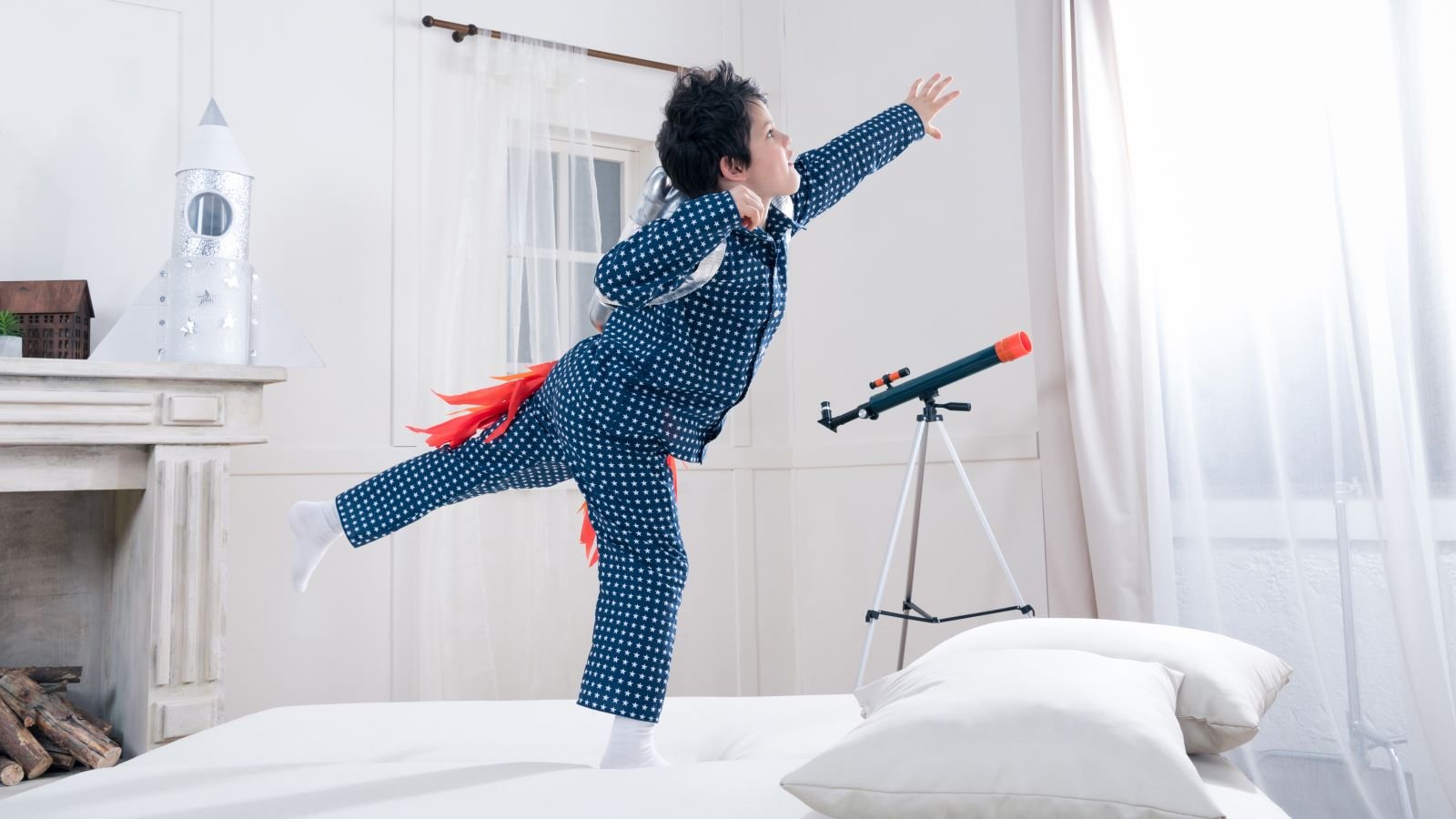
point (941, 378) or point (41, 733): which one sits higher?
point (941, 378)

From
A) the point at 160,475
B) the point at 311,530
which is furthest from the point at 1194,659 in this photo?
the point at 160,475

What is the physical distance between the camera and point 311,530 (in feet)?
6.31

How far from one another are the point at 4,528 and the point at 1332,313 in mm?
3095

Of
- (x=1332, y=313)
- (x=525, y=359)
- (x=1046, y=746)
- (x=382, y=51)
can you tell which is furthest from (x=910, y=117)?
(x=382, y=51)

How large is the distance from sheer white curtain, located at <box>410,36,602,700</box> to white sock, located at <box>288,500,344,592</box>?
1.06 m

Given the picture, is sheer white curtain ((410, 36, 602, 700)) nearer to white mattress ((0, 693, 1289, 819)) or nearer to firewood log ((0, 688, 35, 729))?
firewood log ((0, 688, 35, 729))

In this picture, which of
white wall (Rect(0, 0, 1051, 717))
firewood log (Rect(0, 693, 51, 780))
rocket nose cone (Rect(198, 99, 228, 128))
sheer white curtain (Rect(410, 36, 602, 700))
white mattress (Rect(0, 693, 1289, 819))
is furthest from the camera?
sheer white curtain (Rect(410, 36, 602, 700))

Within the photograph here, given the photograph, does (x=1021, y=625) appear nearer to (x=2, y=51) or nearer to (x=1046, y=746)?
(x=1046, y=746)

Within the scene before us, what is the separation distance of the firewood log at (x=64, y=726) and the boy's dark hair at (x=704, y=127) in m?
1.81

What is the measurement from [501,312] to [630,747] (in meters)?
1.96

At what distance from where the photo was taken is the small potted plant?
7.59ft

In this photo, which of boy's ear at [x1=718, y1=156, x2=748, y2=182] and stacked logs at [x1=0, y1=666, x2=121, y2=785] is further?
stacked logs at [x1=0, y1=666, x2=121, y2=785]

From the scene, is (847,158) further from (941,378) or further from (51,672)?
(51,672)

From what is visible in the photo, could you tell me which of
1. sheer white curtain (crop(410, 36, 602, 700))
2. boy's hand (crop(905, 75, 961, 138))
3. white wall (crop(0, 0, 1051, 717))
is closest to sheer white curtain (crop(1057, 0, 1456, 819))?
white wall (crop(0, 0, 1051, 717))
